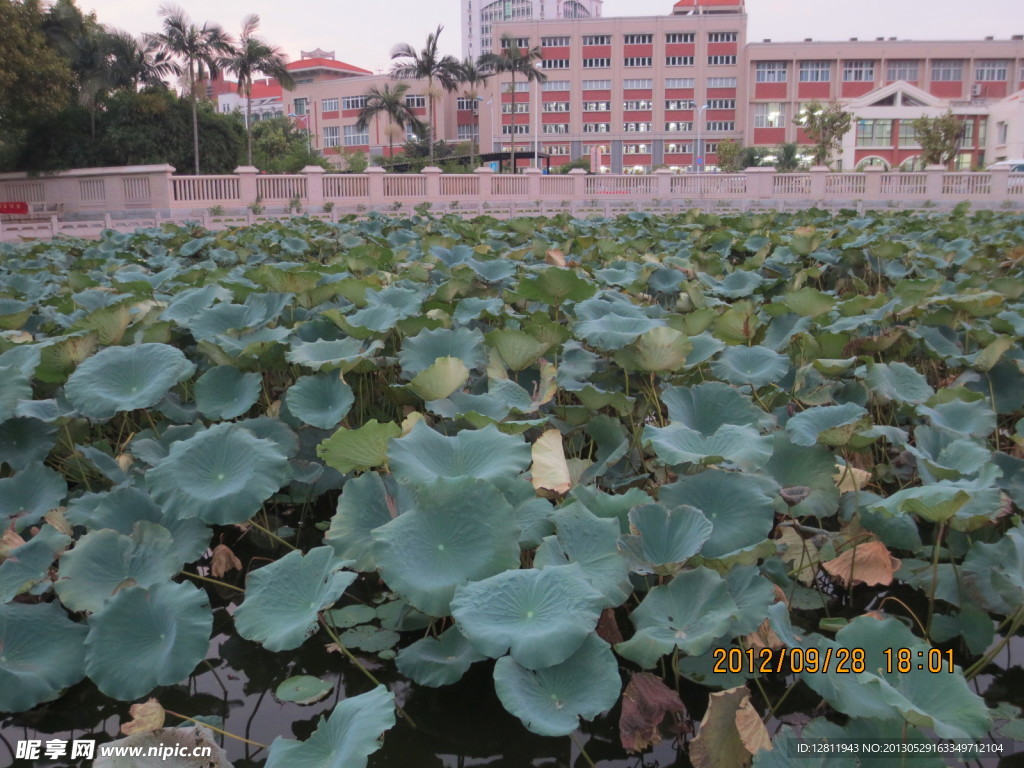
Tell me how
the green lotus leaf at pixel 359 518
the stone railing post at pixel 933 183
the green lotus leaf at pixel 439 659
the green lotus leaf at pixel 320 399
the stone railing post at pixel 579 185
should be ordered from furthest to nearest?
1. the stone railing post at pixel 579 185
2. the stone railing post at pixel 933 183
3. the green lotus leaf at pixel 320 399
4. the green lotus leaf at pixel 359 518
5. the green lotus leaf at pixel 439 659

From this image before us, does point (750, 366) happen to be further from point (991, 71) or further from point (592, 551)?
point (991, 71)

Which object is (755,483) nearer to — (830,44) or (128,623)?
(128,623)

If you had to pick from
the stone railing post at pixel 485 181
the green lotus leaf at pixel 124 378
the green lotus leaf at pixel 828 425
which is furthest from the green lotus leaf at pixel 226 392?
the stone railing post at pixel 485 181

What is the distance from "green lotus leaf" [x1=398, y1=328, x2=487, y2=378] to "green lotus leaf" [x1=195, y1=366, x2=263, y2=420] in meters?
0.42

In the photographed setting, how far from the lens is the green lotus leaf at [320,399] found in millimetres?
1931

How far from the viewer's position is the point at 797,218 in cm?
786

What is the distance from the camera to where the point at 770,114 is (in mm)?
55438

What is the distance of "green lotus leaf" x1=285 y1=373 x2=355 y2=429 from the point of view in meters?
1.93

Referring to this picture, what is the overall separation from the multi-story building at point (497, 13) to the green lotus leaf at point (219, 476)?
87.5 m

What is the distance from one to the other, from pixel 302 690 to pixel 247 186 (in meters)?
18.4

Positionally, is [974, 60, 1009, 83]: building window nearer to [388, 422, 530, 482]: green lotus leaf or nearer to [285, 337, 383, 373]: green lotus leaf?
[285, 337, 383, 373]: green lotus leaf

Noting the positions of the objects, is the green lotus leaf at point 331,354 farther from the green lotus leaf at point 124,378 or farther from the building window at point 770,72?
the building window at point 770,72

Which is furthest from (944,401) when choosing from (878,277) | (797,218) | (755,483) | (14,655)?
(797,218)

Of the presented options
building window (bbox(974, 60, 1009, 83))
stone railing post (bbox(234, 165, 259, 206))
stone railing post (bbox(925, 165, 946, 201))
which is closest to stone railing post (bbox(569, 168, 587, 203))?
stone railing post (bbox(234, 165, 259, 206))
